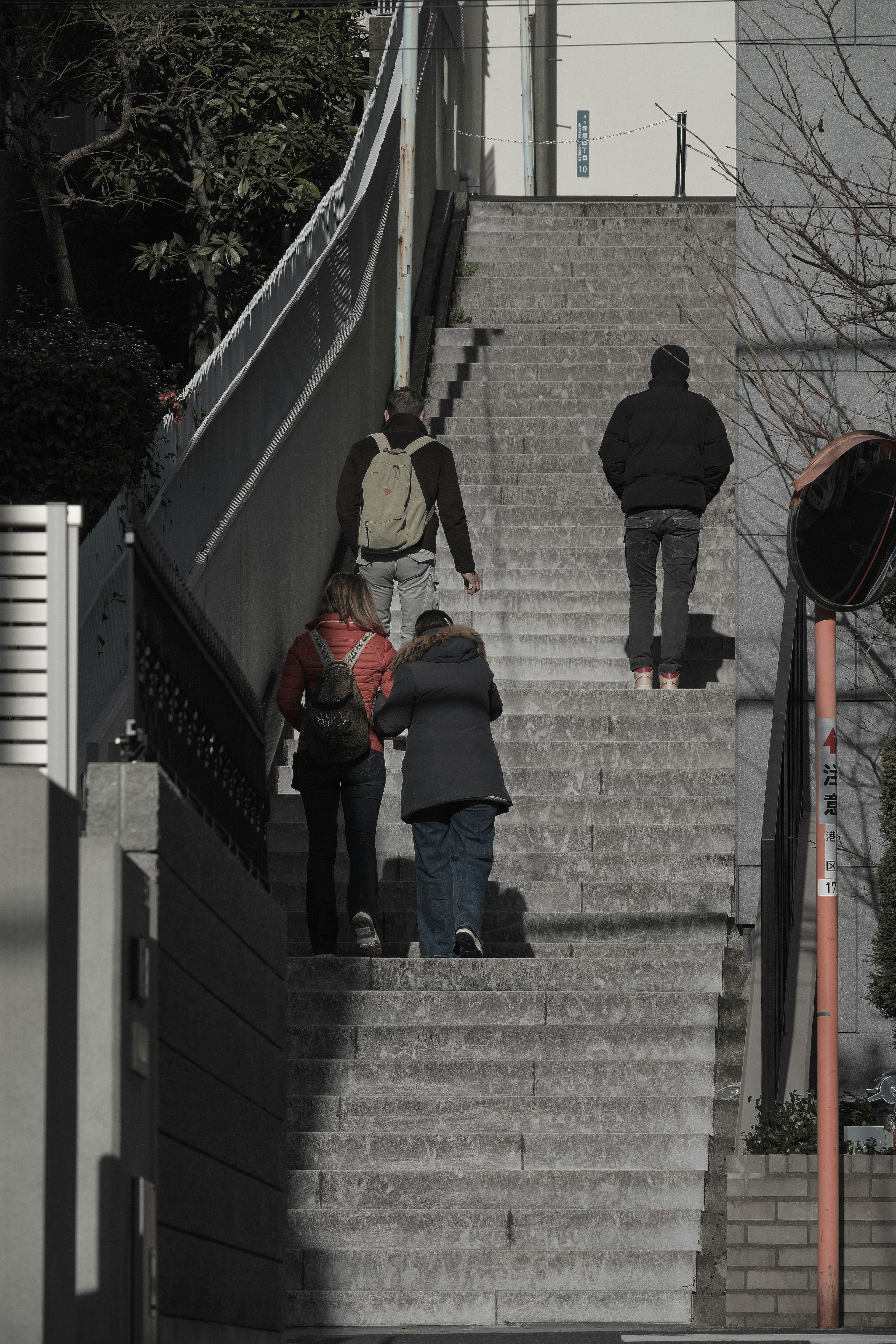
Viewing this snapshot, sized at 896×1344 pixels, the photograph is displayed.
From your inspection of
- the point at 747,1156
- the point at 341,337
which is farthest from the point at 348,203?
the point at 747,1156

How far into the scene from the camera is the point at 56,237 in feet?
41.5

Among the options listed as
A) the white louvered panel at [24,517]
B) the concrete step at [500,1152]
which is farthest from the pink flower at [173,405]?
the white louvered panel at [24,517]

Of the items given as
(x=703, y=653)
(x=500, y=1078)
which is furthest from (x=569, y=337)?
(x=500, y=1078)

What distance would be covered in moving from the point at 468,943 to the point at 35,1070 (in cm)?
406

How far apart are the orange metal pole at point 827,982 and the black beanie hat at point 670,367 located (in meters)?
4.08

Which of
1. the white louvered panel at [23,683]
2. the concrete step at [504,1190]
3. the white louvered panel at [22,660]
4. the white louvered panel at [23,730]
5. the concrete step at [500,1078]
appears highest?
the white louvered panel at [22,660]

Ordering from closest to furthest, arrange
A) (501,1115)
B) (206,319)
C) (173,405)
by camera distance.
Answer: (501,1115) < (173,405) < (206,319)

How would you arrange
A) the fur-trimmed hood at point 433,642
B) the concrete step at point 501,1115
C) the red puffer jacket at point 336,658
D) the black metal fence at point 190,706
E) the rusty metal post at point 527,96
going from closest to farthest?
the black metal fence at point 190,706
the concrete step at point 501,1115
the fur-trimmed hood at point 433,642
the red puffer jacket at point 336,658
the rusty metal post at point 527,96

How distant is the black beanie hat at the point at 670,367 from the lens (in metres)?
9.53

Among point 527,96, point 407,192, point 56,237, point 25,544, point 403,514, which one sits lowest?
point 25,544

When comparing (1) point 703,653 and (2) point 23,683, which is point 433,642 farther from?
(2) point 23,683

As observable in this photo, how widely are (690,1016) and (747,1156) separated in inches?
46.3

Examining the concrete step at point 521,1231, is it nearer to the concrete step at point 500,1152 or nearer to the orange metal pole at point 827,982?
the concrete step at point 500,1152

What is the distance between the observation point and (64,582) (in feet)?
12.2
